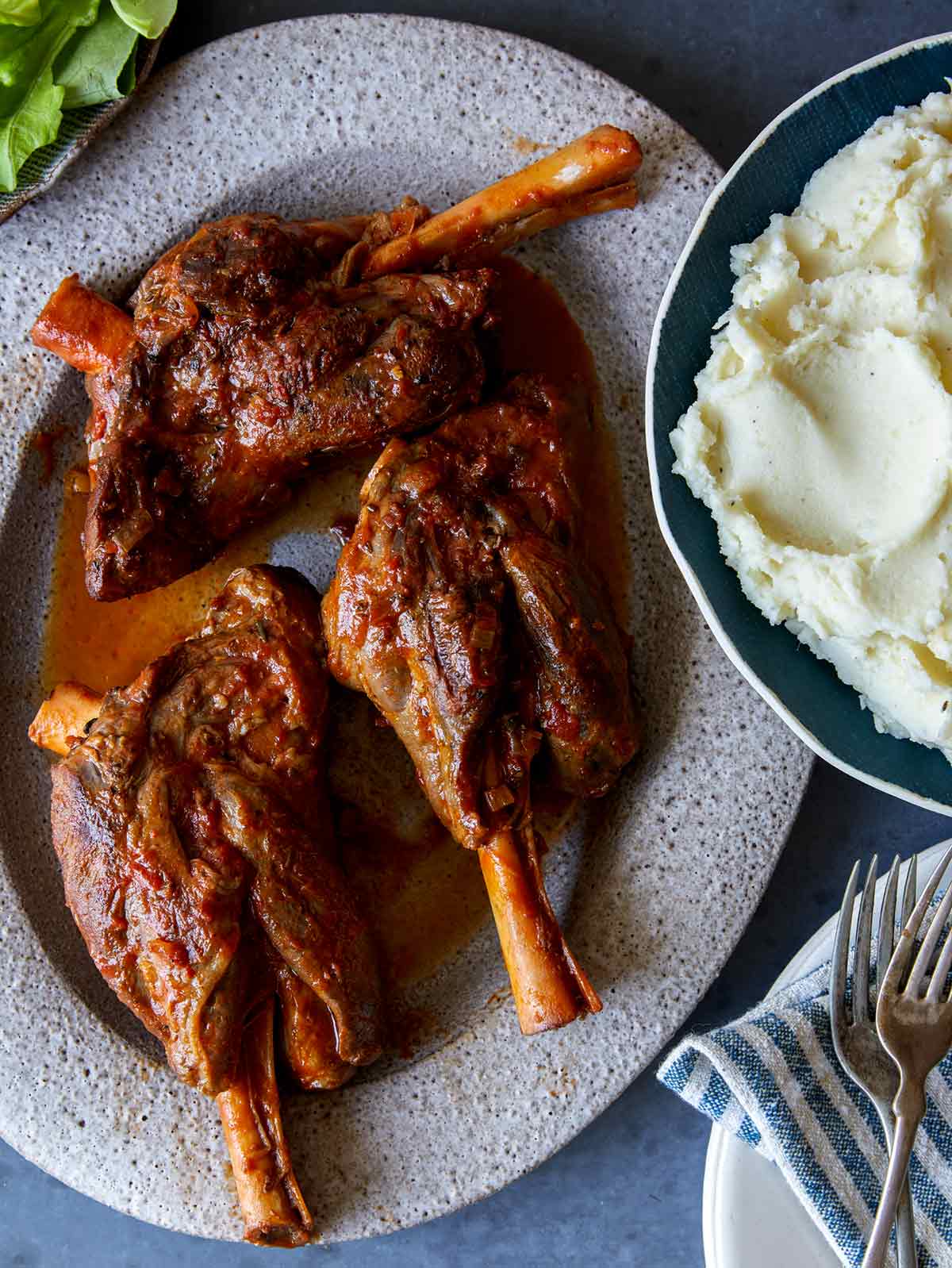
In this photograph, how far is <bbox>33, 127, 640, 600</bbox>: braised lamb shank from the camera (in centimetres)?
305

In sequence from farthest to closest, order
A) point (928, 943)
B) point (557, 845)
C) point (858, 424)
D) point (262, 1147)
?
point (557, 845)
point (262, 1147)
point (928, 943)
point (858, 424)

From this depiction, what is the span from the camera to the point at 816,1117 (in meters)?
3.11

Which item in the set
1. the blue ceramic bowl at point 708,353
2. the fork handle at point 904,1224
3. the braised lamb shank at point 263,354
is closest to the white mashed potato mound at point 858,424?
the blue ceramic bowl at point 708,353

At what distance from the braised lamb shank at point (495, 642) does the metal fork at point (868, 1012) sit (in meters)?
0.70

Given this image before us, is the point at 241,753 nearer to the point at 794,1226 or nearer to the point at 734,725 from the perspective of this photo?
the point at 734,725

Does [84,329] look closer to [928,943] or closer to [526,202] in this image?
[526,202]

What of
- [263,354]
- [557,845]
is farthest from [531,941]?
[263,354]

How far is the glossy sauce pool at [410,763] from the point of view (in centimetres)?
343

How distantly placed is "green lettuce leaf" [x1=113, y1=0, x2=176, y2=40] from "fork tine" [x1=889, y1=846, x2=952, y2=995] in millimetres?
3268

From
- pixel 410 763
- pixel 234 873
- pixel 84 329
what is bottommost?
pixel 410 763

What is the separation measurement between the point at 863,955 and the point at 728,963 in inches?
24.9

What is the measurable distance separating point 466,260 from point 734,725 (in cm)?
163

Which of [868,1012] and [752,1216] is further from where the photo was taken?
[752,1216]

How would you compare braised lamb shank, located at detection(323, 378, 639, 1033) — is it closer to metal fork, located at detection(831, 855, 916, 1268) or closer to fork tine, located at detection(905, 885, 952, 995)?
metal fork, located at detection(831, 855, 916, 1268)
